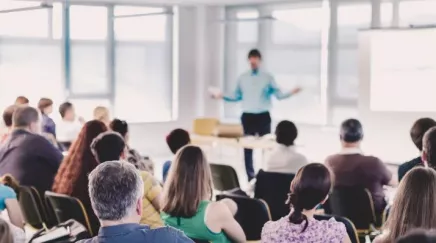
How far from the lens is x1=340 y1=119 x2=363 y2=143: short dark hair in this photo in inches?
217

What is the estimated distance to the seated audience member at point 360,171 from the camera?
5.34 m

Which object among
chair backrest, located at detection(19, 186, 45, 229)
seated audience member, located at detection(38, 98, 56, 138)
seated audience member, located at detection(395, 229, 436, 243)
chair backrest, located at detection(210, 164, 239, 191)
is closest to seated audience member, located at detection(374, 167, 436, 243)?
seated audience member, located at detection(395, 229, 436, 243)

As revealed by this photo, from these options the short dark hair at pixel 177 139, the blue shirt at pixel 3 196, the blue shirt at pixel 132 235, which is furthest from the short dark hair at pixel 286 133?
the blue shirt at pixel 132 235

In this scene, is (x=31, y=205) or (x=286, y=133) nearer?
(x=31, y=205)

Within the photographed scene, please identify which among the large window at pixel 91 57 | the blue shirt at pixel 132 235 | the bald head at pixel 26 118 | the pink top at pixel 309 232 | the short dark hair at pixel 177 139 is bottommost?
the pink top at pixel 309 232

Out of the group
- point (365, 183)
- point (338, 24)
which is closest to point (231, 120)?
point (338, 24)

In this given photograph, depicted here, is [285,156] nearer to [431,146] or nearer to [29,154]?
[431,146]

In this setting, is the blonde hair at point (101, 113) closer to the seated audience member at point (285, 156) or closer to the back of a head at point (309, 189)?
the seated audience member at point (285, 156)

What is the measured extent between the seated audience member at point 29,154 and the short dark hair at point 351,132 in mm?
2121

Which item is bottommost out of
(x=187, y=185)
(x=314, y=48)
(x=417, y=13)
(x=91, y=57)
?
(x=187, y=185)

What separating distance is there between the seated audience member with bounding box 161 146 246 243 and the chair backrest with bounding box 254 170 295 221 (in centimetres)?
148

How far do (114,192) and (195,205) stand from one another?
1380 mm

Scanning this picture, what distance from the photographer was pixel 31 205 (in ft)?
17.3

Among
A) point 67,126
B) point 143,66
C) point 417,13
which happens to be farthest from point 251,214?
point 143,66
